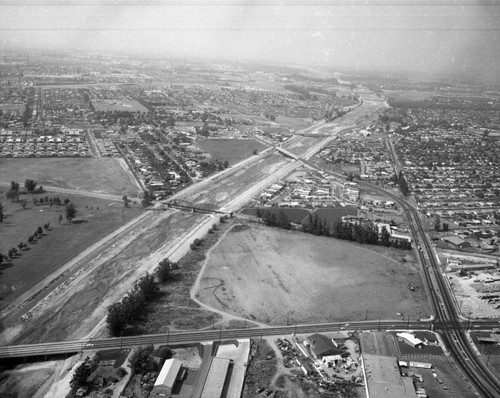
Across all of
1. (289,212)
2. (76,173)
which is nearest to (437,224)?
(289,212)

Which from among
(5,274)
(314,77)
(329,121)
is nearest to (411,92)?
(314,77)

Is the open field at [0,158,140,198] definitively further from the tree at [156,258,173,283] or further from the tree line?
the tree at [156,258,173,283]

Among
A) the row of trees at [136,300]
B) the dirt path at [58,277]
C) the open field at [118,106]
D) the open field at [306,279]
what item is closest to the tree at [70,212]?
the dirt path at [58,277]

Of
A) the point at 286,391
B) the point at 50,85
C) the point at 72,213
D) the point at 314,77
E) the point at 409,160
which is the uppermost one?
the point at 314,77

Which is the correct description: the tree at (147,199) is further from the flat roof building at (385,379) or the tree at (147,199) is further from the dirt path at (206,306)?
the flat roof building at (385,379)

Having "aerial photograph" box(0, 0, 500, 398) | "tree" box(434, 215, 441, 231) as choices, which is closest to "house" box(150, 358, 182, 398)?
"aerial photograph" box(0, 0, 500, 398)

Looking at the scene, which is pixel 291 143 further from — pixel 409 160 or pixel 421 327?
pixel 421 327
